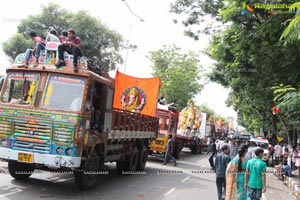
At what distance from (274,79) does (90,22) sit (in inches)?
706

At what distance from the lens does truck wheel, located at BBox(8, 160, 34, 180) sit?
28.5 ft

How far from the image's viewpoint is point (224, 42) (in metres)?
14.8

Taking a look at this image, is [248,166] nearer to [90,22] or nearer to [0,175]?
[0,175]

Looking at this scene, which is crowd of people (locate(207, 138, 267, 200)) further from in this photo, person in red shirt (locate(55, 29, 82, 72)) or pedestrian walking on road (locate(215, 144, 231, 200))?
person in red shirt (locate(55, 29, 82, 72))

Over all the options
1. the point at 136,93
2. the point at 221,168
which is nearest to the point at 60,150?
the point at 221,168

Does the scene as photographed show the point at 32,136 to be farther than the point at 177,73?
No

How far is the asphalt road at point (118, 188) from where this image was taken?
25.4 feet

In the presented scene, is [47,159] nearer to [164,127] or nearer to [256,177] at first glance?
[256,177]

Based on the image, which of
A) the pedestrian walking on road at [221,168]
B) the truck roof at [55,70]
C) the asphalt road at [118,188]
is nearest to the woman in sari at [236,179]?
the pedestrian walking on road at [221,168]

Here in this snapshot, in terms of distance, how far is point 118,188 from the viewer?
9266mm

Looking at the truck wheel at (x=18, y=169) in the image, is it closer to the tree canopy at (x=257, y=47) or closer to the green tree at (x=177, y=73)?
the tree canopy at (x=257, y=47)

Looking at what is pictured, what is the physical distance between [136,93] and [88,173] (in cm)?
600

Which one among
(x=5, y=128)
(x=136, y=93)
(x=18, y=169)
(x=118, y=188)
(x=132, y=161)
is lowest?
(x=118, y=188)

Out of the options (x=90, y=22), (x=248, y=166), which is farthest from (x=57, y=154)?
(x=90, y=22)
